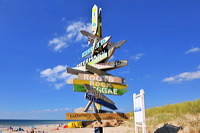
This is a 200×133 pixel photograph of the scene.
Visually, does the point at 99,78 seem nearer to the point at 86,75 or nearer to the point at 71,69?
the point at 86,75

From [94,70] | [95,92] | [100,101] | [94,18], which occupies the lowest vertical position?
[100,101]

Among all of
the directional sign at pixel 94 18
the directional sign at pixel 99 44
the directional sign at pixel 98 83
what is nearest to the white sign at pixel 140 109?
the directional sign at pixel 98 83

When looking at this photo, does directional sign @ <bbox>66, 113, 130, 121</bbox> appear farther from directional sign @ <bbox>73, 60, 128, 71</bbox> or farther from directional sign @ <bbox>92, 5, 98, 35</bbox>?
directional sign @ <bbox>92, 5, 98, 35</bbox>

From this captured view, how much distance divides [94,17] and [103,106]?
4.42m

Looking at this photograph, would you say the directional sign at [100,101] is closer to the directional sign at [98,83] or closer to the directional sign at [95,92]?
the directional sign at [95,92]

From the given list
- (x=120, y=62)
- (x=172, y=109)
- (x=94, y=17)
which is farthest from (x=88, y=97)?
(x=172, y=109)

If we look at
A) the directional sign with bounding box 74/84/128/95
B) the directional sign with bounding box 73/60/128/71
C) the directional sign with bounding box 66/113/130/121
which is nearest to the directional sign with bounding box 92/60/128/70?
the directional sign with bounding box 73/60/128/71

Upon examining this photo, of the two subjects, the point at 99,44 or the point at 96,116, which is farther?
the point at 99,44

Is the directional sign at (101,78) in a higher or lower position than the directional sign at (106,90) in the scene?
higher

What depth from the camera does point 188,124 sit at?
10242mm

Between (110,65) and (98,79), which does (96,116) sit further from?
(110,65)

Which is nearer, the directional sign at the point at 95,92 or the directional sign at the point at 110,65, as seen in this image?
the directional sign at the point at 95,92

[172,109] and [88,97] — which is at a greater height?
[88,97]

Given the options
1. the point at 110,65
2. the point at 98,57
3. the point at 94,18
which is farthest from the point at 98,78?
the point at 94,18
